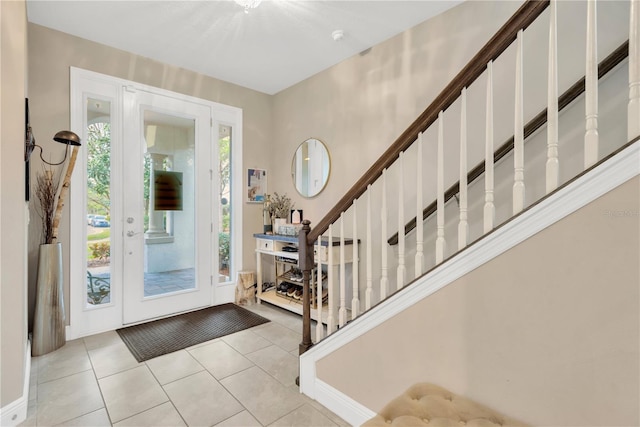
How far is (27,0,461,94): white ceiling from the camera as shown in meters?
2.51

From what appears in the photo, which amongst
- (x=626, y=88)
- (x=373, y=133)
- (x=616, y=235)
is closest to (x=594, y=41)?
(x=616, y=235)

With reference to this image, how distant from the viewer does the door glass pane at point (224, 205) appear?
3.93 m

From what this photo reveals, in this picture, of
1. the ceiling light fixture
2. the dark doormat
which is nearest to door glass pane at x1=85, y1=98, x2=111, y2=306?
the dark doormat

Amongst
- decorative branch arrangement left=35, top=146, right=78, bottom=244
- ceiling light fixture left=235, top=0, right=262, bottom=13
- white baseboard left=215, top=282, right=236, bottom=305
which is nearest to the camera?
ceiling light fixture left=235, top=0, right=262, bottom=13

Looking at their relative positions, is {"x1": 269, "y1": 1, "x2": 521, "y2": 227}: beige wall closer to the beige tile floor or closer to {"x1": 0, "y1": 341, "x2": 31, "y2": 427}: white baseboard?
the beige tile floor

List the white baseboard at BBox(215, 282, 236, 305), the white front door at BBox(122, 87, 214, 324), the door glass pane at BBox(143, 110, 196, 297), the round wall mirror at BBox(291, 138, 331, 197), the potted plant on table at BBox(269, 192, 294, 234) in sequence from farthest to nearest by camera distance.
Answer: the potted plant on table at BBox(269, 192, 294, 234), the white baseboard at BBox(215, 282, 236, 305), the round wall mirror at BBox(291, 138, 331, 197), the door glass pane at BBox(143, 110, 196, 297), the white front door at BBox(122, 87, 214, 324)

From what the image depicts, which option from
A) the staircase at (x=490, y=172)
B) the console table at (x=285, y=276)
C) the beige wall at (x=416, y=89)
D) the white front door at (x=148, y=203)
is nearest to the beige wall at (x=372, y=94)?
the beige wall at (x=416, y=89)

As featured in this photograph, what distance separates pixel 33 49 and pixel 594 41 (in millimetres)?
4019

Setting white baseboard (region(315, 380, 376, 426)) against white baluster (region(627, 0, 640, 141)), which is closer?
white baluster (region(627, 0, 640, 141))

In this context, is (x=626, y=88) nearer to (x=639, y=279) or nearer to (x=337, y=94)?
(x=639, y=279)

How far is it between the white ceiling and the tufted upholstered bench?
281 cm

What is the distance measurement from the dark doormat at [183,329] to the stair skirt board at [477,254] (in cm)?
137

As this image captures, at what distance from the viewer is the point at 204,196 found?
12.3 ft

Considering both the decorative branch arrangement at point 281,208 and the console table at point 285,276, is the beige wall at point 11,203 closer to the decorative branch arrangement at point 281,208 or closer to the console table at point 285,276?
the console table at point 285,276
